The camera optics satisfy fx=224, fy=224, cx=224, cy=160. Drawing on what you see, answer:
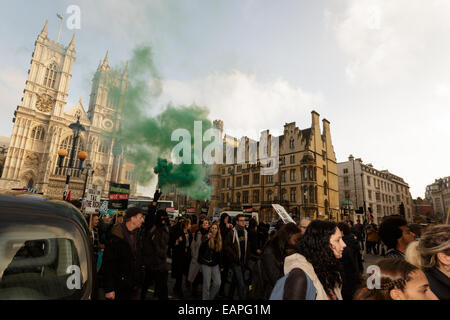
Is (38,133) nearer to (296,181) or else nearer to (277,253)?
(296,181)

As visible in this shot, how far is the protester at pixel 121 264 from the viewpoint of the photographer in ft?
10.1

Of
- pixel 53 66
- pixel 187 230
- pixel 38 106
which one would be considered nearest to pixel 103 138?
pixel 38 106

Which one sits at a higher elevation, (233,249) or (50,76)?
(50,76)

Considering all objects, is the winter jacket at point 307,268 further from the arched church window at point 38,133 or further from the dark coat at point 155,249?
the arched church window at point 38,133

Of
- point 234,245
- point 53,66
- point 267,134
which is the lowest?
point 234,245

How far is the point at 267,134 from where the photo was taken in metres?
40.4

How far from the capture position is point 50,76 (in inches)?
2023

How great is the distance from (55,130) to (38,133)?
11.7ft

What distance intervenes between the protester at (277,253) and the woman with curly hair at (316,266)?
1449 mm

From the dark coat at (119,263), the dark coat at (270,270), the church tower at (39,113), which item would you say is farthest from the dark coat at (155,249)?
the church tower at (39,113)

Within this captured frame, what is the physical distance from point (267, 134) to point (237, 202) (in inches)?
534

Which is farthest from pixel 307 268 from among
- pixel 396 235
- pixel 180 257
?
pixel 180 257
